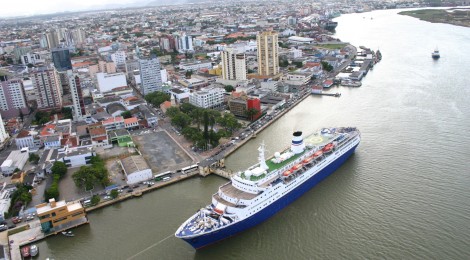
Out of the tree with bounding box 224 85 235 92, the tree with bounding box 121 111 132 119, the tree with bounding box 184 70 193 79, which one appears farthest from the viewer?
the tree with bounding box 184 70 193 79

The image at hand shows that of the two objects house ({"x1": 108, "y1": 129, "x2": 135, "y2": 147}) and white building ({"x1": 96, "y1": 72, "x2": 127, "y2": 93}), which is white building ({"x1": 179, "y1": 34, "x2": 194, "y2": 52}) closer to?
white building ({"x1": 96, "y1": 72, "x2": 127, "y2": 93})

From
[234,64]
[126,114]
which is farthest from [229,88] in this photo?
[126,114]

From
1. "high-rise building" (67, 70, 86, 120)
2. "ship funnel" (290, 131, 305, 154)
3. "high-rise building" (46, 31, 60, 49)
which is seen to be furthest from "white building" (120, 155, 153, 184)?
"high-rise building" (46, 31, 60, 49)

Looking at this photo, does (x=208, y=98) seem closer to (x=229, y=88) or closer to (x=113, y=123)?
(x=229, y=88)

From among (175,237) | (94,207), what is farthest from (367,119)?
(94,207)

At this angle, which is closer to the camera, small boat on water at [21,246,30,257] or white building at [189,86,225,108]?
small boat on water at [21,246,30,257]

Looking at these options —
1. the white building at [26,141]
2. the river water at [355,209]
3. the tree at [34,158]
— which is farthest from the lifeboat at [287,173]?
the white building at [26,141]
